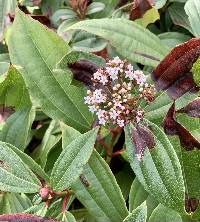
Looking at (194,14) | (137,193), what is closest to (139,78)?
(137,193)

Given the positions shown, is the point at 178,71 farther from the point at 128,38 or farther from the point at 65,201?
the point at 65,201

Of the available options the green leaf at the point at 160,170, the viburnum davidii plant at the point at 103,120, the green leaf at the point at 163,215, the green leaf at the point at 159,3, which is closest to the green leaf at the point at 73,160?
the viburnum davidii plant at the point at 103,120

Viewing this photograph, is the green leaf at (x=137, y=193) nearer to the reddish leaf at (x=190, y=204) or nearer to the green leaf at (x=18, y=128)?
the reddish leaf at (x=190, y=204)

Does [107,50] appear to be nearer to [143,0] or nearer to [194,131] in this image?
[143,0]

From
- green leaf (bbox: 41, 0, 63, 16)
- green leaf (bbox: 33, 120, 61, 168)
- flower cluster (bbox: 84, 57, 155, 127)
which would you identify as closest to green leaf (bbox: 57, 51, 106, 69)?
flower cluster (bbox: 84, 57, 155, 127)

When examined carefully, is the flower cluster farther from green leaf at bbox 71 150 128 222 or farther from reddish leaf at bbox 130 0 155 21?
reddish leaf at bbox 130 0 155 21
